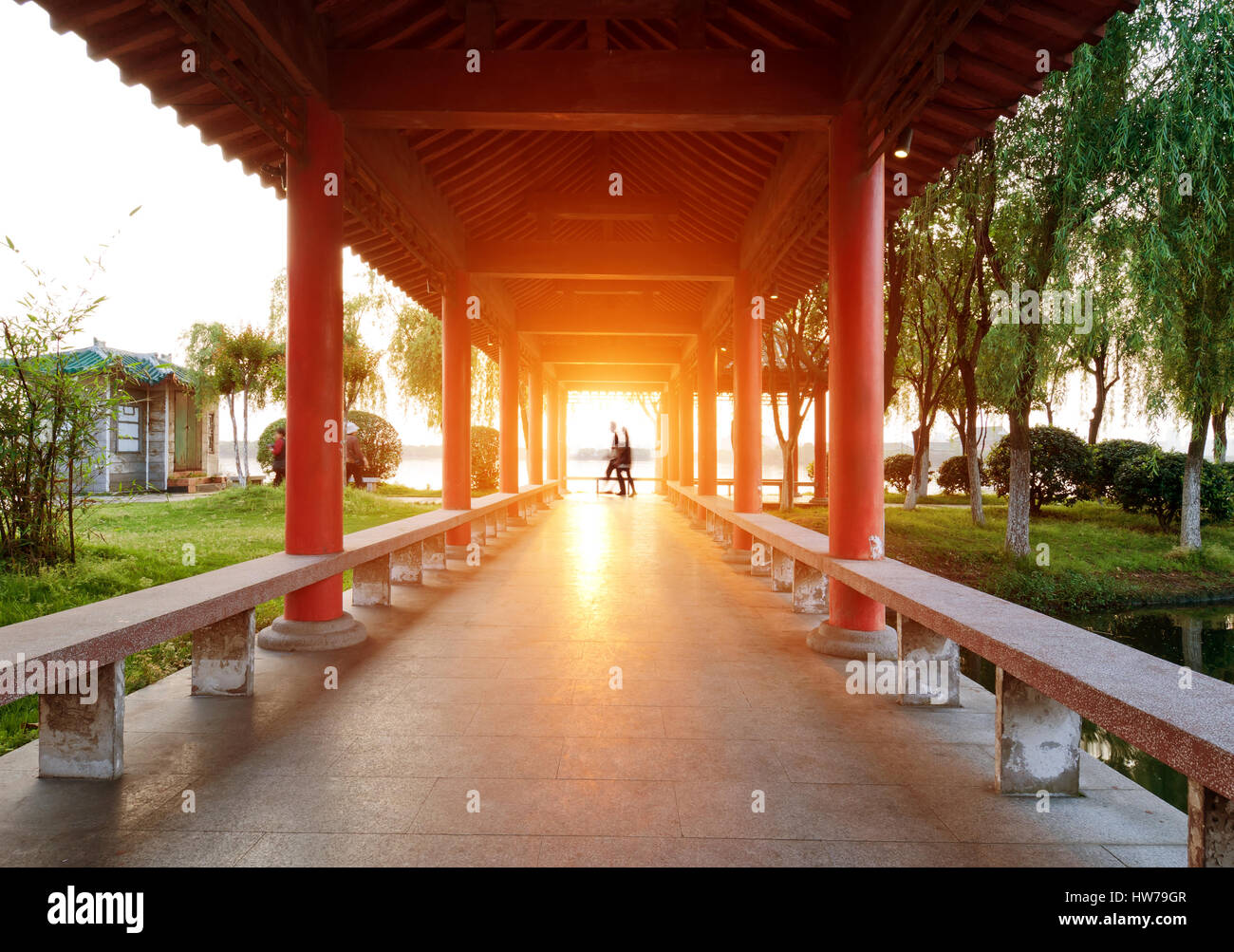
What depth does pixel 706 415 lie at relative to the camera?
40.3 feet

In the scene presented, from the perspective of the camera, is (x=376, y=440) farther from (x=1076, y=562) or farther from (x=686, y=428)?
(x=1076, y=562)

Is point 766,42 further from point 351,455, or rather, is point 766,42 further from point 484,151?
point 351,455

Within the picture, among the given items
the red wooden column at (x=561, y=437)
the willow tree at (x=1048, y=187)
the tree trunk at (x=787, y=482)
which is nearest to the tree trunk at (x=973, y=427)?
the willow tree at (x=1048, y=187)

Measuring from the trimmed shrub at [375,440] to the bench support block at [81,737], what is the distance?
16.4m

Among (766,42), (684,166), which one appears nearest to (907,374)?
(684,166)

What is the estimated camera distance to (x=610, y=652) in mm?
4723

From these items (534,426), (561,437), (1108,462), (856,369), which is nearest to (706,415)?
(534,426)

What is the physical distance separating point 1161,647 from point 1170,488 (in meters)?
5.76

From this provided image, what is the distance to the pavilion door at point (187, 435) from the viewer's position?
65.2 feet

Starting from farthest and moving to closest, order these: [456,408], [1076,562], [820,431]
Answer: [820,431] < [1076,562] < [456,408]

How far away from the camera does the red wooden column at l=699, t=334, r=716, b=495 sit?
39.9ft

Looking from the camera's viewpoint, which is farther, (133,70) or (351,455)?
(351,455)

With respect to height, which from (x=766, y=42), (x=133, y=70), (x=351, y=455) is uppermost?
(x=766, y=42)
